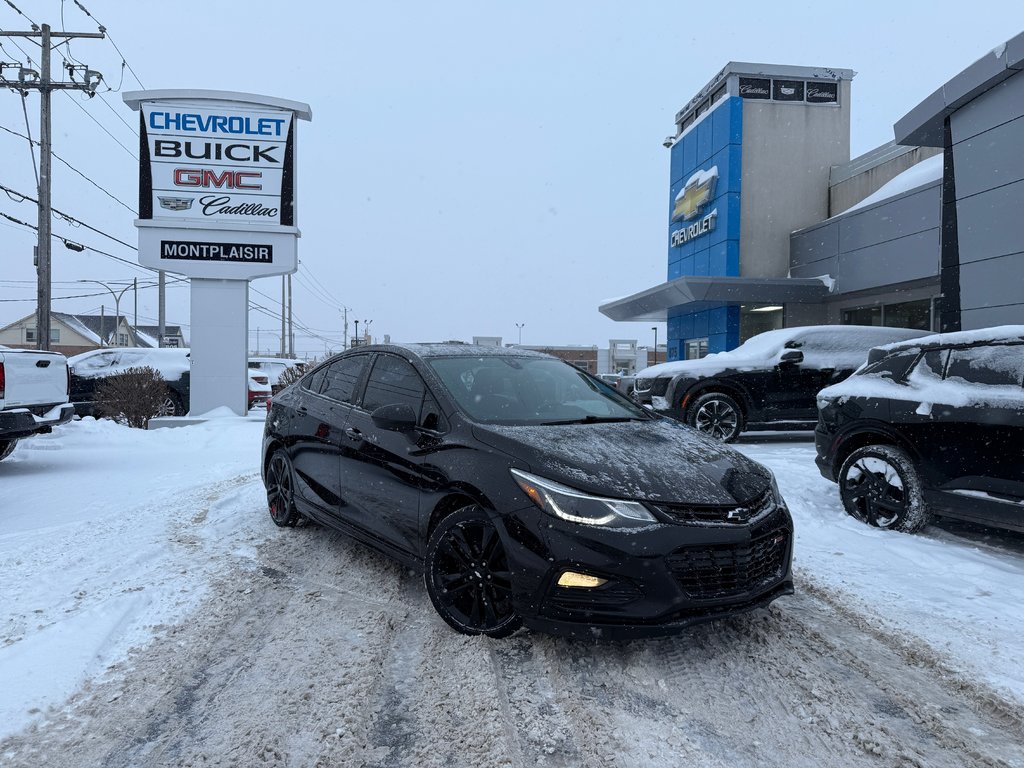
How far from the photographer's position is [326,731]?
2633 mm

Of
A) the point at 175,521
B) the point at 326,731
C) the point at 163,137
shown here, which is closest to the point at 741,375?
the point at 175,521

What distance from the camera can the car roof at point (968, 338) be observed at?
5.01 m

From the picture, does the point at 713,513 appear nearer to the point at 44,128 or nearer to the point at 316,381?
the point at 316,381

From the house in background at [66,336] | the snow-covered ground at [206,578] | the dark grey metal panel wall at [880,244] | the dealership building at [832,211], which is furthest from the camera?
the house in background at [66,336]

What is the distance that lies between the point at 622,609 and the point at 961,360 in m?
3.91

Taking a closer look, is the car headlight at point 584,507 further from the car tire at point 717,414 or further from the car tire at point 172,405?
the car tire at point 172,405

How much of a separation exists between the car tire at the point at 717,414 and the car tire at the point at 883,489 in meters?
4.43

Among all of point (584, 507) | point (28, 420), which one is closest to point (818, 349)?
point (584, 507)

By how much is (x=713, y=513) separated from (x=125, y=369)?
15.6 m

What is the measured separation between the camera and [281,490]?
5570mm

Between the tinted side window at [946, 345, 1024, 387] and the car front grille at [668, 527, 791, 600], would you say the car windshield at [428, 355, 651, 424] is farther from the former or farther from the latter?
the tinted side window at [946, 345, 1024, 387]

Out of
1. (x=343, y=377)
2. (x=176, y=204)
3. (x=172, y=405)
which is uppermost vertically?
(x=176, y=204)

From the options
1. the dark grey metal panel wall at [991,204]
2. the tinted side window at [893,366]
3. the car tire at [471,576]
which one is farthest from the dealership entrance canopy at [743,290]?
the car tire at [471,576]

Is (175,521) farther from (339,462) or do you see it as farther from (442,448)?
(442,448)
